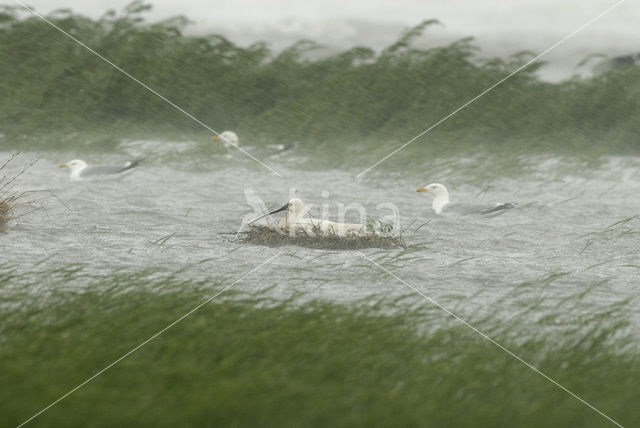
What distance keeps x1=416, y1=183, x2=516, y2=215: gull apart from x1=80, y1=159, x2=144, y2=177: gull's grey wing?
355 cm

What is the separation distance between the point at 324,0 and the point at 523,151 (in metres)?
5.11

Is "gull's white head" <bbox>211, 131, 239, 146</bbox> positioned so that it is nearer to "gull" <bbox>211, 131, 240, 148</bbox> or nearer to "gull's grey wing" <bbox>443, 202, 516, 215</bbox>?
"gull" <bbox>211, 131, 240, 148</bbox>

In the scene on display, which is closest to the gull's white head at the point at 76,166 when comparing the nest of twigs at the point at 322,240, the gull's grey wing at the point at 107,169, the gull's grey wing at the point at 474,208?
the gull's grey wing at the point at 107,169

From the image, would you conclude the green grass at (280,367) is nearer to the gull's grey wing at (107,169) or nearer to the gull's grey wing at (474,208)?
the gull's grey wing at (474,208)

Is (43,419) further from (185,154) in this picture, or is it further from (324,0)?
(324,0)

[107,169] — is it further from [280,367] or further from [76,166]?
[280,367]

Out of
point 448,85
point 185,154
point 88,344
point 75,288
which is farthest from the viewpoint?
point 448,85

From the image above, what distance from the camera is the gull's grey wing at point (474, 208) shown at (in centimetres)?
1078

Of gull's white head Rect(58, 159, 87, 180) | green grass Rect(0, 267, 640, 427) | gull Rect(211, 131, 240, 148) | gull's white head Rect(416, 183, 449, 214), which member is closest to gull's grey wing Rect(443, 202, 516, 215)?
gull's white head Rect(416, 183, 449, 214)

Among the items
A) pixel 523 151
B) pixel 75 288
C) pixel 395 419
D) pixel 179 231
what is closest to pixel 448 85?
pixel 523 151

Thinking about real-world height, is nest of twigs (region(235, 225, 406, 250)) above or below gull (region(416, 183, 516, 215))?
below

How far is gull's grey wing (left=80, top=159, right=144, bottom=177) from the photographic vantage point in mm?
12055

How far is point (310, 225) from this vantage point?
9.95 metres

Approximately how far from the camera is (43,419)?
Result: 21.0 ft
